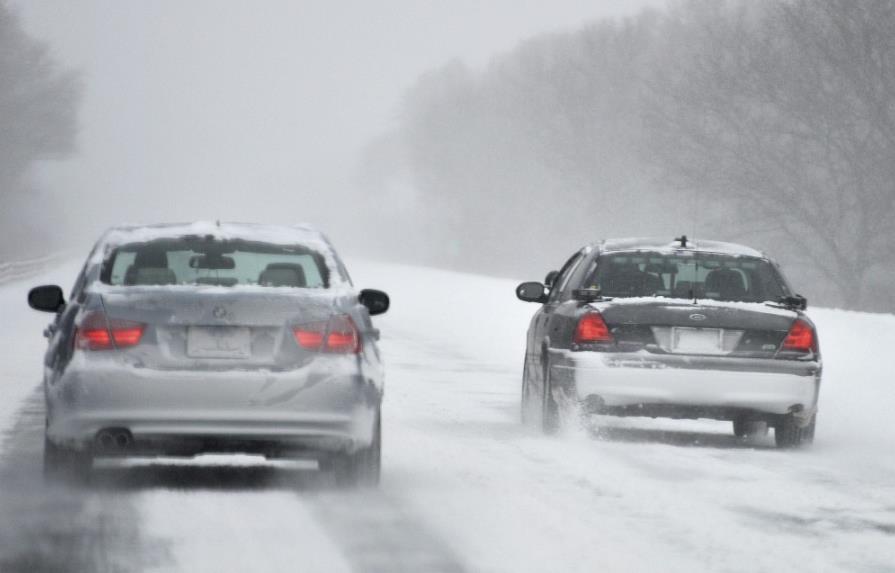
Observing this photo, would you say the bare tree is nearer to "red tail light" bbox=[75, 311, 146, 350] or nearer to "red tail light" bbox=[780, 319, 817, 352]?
"red tail light" bbox=[780, 319, 817, 352]

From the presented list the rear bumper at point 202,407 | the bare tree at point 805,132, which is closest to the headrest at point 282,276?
the rear bumper at point 202,407

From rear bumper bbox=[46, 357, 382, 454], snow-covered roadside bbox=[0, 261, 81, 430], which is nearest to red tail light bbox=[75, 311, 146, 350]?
rear bumper bbox=[46, 357, 382, 454]

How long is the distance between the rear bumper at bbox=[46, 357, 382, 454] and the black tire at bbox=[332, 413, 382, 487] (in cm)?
36

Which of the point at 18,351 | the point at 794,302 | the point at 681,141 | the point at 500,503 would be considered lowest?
the point at 681,141

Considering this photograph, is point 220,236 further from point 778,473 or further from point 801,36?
point 801,36

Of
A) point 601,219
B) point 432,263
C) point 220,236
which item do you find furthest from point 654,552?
point 432,263

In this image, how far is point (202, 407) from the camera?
9586mm

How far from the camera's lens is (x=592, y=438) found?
13484 millimetres

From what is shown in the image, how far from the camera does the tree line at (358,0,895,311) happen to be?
5597 centimetres

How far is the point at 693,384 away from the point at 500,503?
3287 millimetres

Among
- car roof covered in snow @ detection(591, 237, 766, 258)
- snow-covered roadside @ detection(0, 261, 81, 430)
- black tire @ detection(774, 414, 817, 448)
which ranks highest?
car roof covered in snow @ detection(591, 237, 766, 258)

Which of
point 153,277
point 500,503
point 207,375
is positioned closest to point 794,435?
point 500,503

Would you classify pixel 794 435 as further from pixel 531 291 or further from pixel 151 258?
pixel 151 258

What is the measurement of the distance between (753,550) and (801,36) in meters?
48.6
